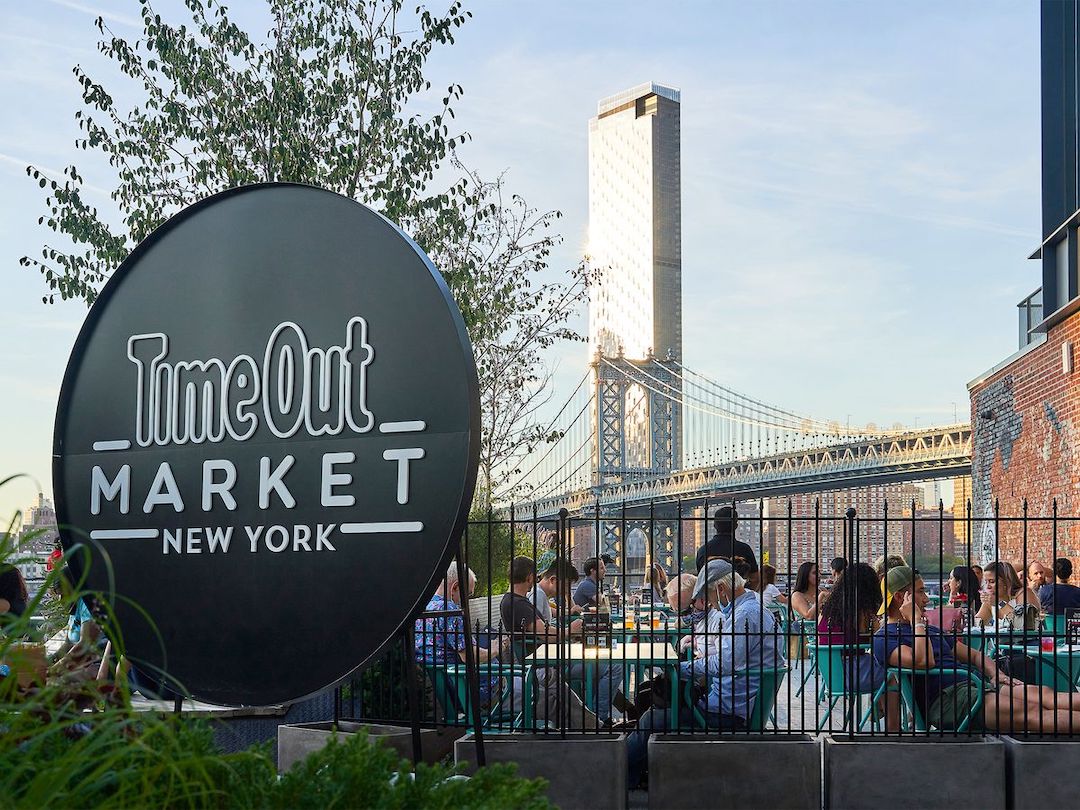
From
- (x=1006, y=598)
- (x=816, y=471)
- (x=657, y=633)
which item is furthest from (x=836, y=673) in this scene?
(x=816, y=471)

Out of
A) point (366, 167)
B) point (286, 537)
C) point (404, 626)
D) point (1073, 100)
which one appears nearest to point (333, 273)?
point (286, 537)

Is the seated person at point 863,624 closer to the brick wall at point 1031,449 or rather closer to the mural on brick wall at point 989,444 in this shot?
the brick wall at point 1031,449

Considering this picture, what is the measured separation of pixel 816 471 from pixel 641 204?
203 ft

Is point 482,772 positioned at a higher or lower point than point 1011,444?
lower

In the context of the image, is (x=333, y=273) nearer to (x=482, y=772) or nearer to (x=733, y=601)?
(x=482, y=772)

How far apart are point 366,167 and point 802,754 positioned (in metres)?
6.51

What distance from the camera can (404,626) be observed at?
4098mm

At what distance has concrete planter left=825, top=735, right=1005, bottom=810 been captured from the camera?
227 inches

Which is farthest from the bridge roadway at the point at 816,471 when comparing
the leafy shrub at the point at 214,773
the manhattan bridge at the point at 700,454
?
the leafy shrub at the point at 214,773

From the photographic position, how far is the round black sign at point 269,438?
4.11m

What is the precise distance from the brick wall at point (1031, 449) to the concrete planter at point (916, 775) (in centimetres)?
622

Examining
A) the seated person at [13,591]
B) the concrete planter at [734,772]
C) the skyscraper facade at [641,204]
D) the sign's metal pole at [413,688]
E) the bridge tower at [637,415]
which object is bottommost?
the concrete planter at [734,772]

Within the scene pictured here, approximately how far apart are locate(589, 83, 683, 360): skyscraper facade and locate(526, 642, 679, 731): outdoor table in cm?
6183

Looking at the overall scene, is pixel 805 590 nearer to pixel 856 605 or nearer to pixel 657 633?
Answer: pixel 657 633
